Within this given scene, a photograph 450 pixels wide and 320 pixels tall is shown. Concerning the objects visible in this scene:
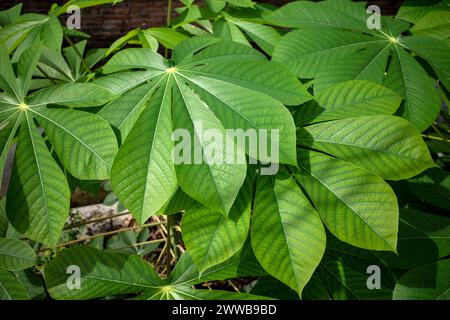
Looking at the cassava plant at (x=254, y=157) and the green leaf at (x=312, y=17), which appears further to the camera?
the green leaf at (x=312, y=17)

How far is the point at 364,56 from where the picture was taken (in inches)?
33.0

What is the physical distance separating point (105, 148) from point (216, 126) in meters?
0.19

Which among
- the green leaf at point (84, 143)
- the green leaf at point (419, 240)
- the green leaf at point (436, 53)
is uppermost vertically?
the green leaf at point (436, 53)

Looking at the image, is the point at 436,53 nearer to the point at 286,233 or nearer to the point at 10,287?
the point at 286,233

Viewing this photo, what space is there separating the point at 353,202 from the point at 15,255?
2.05 ft

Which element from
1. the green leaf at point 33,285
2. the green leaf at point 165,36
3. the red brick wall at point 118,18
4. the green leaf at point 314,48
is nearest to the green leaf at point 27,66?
the green leaf at point 165,36

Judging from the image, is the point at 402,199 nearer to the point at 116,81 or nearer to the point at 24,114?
the point at 116,81

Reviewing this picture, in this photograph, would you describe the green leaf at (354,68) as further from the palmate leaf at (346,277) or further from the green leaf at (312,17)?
the palmate leaf at (346,277)

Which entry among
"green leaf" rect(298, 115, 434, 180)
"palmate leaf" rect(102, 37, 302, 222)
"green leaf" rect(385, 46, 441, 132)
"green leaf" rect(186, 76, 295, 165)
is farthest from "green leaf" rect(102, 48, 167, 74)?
"green leaf" rect(385, 46, 441, 132)

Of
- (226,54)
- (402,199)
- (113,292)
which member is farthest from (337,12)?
(113,292)

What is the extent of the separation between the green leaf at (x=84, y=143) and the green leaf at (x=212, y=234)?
16 cm

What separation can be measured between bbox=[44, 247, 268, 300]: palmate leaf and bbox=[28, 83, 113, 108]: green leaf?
0.26 meters

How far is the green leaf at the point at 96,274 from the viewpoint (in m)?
0.76

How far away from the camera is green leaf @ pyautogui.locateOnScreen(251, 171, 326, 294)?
641 mm
